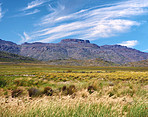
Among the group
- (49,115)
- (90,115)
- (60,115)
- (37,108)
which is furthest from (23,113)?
(90,115)

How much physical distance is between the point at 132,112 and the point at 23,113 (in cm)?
362

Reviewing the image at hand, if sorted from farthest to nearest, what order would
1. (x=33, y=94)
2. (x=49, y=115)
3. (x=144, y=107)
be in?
(x=33, y=94), (x=144, y=107), (x=49, y=115)

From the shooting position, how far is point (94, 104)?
5727mm

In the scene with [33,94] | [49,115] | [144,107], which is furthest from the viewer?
[33,94]

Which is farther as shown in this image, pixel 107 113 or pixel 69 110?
pixel 69 110

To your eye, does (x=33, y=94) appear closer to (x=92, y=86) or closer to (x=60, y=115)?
(x=92, y=86)

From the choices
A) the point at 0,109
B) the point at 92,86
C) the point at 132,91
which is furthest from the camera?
the point at 92,86

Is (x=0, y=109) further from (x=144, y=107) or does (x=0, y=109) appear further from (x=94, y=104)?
(x=144, y=107)

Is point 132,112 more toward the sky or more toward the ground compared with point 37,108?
more toward the ground

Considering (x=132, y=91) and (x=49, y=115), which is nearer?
(x=49, y=115)

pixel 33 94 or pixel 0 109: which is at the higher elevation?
pixel 0 109

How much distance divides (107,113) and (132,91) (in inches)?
274

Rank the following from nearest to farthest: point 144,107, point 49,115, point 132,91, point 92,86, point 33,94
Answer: point 49,115
point 144,107
point 132,91
point 33,94
point 92,86

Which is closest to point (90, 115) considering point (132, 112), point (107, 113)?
point (107, 113)
